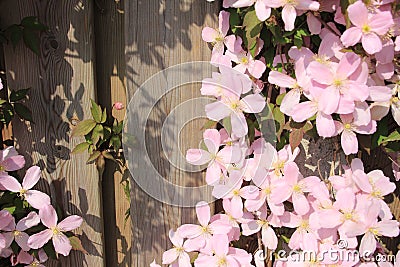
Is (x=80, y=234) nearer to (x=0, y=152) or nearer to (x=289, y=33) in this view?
(x=0, y=152)

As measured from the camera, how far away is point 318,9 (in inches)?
55.9

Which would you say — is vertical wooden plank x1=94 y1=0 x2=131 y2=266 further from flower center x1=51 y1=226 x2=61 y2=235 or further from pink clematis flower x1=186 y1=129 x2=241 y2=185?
pink clematis flower x1=186 y1=129 x2=241 y2=185

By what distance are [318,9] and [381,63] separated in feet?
0.67

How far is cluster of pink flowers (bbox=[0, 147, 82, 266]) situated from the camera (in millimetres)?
1644

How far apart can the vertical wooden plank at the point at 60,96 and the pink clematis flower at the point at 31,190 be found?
0.09 metres

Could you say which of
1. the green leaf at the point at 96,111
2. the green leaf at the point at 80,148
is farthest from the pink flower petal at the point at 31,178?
the green leaf at the point at 96,111

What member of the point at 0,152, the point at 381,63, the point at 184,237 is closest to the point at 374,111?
the point at 381,63

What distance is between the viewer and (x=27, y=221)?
5.53 ft

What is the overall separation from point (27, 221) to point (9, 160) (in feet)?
0.62

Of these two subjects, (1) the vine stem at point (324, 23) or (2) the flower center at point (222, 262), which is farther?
(2) the flower center at point (222, 262)

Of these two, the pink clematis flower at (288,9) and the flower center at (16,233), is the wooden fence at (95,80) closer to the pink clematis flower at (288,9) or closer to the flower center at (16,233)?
the flower center at (16,233)

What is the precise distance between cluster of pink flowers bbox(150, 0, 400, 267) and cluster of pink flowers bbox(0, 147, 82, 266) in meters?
0.32

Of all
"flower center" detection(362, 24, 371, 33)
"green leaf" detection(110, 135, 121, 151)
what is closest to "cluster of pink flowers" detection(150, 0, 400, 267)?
"flower center" detection(362, 24, 371, 33)

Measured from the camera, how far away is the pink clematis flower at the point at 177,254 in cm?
170
